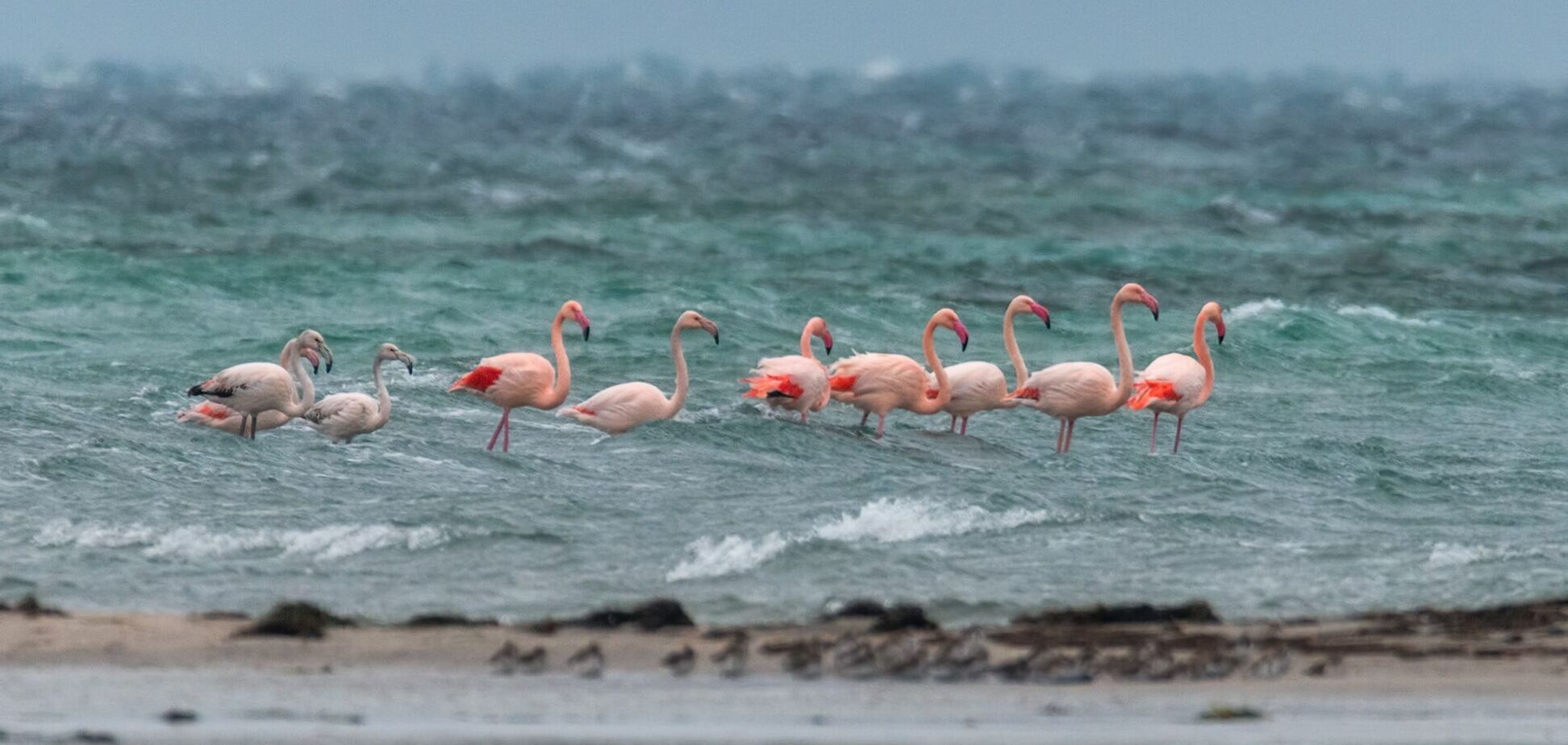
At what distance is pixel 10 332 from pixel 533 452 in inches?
292

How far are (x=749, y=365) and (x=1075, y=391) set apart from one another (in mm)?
4776

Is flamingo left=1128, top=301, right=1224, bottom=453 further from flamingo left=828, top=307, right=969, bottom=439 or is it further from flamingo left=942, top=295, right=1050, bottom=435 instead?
flamingo left=828, top=307, right=969, bottom=439

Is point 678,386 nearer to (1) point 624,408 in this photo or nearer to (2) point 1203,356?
(1) point 624,408

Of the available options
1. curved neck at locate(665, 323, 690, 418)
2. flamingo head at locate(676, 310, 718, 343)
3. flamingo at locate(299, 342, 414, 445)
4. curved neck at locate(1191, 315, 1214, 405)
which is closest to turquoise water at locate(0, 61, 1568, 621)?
flamingo at locate(299, 342, 414, 445)

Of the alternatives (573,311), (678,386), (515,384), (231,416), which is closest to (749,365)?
(573,311)

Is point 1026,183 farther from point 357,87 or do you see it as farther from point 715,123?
point 357,87

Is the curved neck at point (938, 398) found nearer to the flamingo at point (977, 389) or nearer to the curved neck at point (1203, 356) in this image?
the flamingo at point (977, 389)

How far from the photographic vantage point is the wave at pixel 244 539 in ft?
39.7

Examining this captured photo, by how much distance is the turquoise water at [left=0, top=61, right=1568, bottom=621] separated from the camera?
12.0 m

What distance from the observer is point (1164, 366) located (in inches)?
652

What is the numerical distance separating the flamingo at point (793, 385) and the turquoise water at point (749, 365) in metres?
0.23

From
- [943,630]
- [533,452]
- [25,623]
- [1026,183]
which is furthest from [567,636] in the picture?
[1026,183]

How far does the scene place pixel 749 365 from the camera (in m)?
20.1

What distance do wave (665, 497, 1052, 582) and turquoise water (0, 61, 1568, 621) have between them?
35mm
